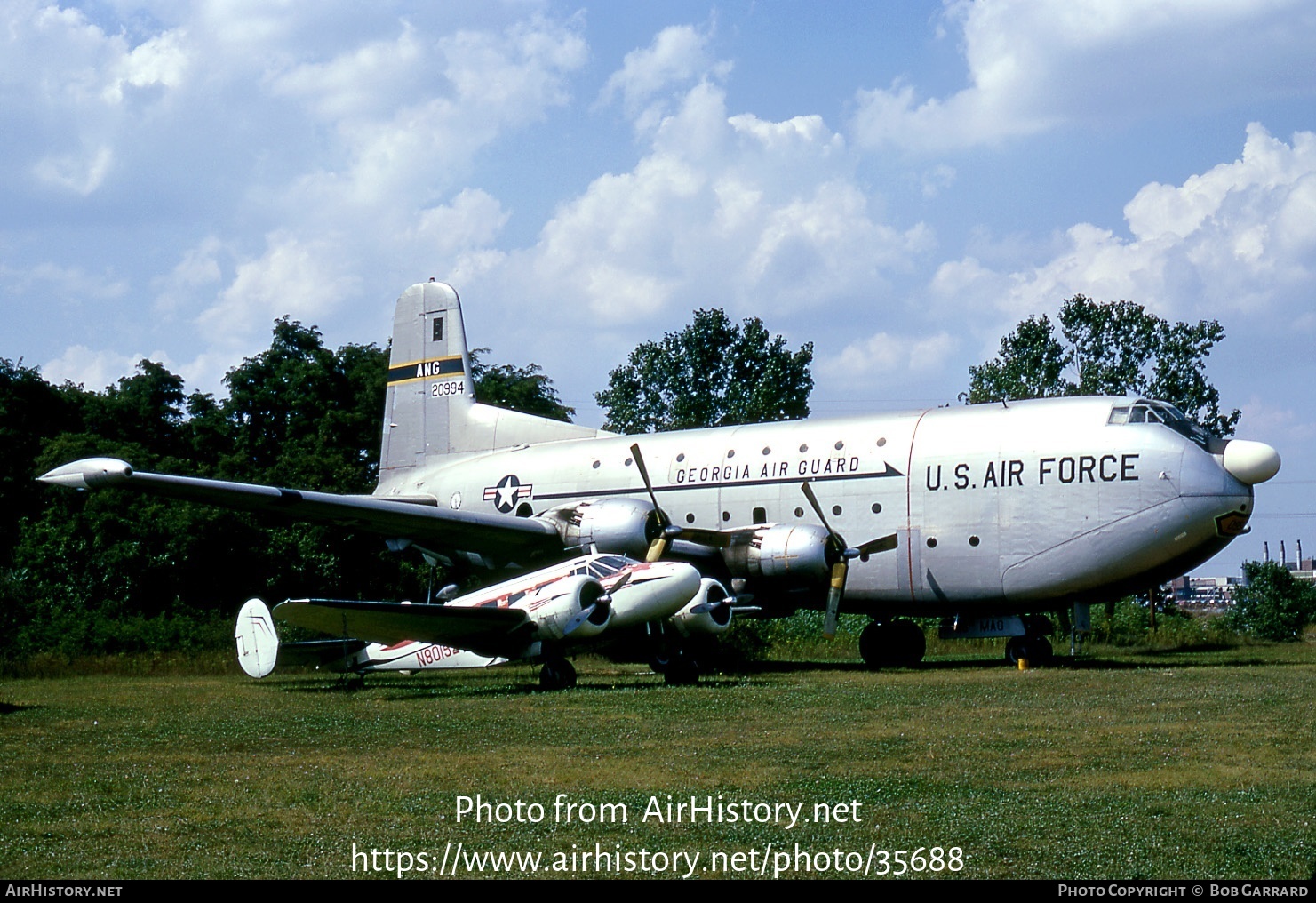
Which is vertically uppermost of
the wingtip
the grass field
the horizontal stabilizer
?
the wingtip

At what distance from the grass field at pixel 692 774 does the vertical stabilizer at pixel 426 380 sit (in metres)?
13.3

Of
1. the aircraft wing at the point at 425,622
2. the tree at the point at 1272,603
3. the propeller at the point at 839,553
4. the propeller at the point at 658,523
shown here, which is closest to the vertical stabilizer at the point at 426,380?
the propeller at the point at 658,523

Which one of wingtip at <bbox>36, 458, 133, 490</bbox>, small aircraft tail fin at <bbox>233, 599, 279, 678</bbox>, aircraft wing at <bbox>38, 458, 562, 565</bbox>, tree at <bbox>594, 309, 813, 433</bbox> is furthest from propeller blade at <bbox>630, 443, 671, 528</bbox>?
tree at <bbox>594, 309, 813, 433</bbox>

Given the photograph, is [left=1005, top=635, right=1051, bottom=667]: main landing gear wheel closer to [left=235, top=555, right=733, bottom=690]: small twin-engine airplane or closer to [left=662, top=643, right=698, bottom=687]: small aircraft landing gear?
[left=235, top=555, right=733, bottom=690]: small twin-engine airplane

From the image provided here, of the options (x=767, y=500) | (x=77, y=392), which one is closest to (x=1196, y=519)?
(x=767, y=500)

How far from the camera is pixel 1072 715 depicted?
13.5 metres

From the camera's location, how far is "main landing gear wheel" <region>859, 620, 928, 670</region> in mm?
24031

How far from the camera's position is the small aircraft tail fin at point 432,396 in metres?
30.2

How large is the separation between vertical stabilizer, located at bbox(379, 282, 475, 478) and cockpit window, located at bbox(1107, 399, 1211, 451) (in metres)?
14.7

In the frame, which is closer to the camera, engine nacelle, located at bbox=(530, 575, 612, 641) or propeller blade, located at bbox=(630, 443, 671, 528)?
engine nacelle, located at bbox=(530, 575, 612, 641)

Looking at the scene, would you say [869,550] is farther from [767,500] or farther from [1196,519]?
[1196,519]

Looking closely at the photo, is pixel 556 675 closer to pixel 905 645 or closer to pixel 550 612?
pixel 550 612

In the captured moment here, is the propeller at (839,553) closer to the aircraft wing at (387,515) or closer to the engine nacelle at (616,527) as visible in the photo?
the engine nacelle at (616,527)

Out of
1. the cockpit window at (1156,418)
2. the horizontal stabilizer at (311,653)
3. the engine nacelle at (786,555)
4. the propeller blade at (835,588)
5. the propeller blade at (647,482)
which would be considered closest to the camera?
the cockpit window at (1156,418)
